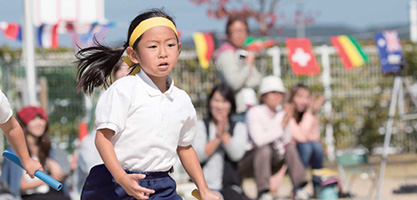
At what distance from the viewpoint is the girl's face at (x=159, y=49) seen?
3795 millimetres

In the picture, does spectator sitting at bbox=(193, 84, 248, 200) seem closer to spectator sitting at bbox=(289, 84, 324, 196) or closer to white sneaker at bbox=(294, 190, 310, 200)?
white sneaker at bbox=(294, 190, 310, 200)

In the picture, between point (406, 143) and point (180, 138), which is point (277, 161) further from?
point (406, 143)

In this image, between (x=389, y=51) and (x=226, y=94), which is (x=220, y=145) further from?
(x=389, y=51)

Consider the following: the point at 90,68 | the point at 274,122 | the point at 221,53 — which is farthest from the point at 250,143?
the point at 90,68

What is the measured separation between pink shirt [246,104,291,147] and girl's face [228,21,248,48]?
656mm

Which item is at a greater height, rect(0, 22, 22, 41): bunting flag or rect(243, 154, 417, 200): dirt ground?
rect(0, 22, 22, 41): bunting flag

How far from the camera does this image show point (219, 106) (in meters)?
7.46

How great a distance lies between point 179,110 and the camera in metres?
3.97

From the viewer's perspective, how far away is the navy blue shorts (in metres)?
3.84

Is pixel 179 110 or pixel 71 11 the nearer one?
pixel 179 110

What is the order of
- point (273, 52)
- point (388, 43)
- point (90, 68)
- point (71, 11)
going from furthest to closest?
point (273, 52) → point (388, 43) → point (71, 11) → point (90, 68)

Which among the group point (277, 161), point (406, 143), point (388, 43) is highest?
point (388, 43)

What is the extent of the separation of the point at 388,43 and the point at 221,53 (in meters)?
3.14

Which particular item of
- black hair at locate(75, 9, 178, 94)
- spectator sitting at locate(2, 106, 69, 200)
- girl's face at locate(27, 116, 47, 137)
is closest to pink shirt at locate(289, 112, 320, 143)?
spectator sitting at locate(2, 106, 69, 200)
